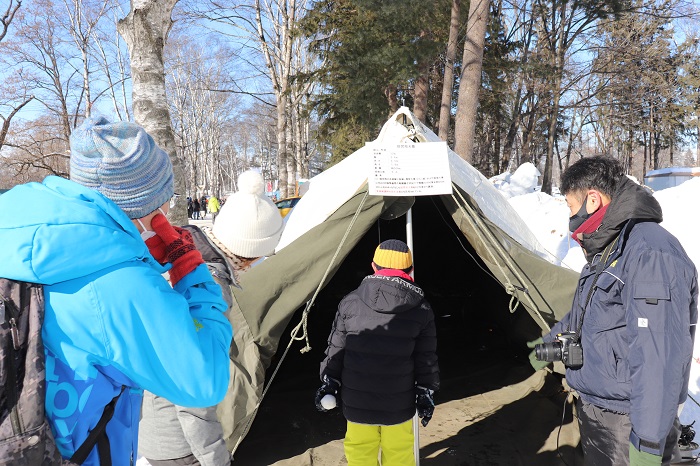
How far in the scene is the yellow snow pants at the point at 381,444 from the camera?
259 cm

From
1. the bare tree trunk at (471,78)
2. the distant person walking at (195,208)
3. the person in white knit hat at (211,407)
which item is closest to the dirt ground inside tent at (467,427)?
the person in white knit hat at (211,407)

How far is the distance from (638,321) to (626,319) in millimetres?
89

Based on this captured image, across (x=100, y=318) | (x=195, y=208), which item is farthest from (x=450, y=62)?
(x=195, y=208)

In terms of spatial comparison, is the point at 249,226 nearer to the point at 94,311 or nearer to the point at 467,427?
the point at 94,311

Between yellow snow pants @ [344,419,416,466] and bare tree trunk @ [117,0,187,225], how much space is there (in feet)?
10.3

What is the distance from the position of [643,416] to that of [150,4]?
4604mm

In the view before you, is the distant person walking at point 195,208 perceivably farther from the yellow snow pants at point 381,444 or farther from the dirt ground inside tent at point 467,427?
the yellow snow pants at point 381,444

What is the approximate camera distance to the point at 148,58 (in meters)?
4.07

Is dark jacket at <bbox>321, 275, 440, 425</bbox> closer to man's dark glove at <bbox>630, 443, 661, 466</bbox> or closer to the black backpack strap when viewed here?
man's dark glove at <bbox>630, 443, 661, 466</bbox>

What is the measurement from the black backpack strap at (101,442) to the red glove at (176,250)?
0.97 feet

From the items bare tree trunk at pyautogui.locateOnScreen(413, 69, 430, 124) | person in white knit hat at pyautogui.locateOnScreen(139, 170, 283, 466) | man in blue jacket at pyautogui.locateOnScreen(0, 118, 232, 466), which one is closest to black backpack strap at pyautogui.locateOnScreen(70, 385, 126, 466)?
man in blue jacket at pyautogui.locateOnScreen(0, 118, 232, 466)

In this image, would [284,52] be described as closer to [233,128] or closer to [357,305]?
[357,305]

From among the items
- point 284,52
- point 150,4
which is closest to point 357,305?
point 150,4

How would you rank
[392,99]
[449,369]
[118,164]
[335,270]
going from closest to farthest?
[118,164] → [335,270] → [449,369] → [392,99]
